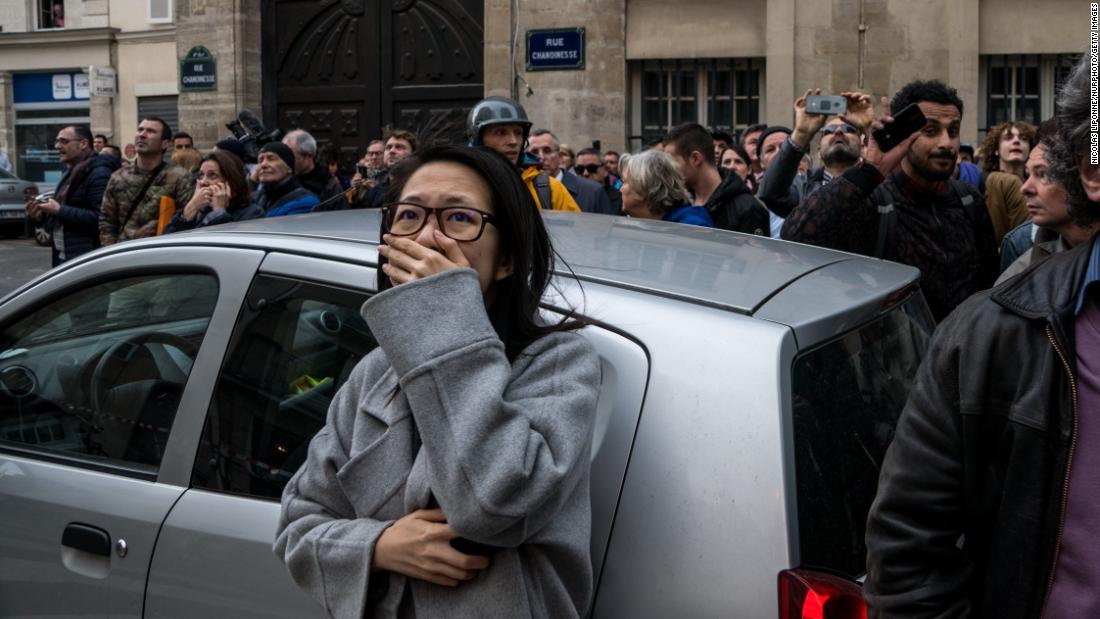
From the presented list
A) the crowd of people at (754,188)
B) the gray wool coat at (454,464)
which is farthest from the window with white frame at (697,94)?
the gray wool coat at (454,464)

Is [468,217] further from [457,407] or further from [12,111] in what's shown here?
[12,111]

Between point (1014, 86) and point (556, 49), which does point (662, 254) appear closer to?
point (1014, 86)

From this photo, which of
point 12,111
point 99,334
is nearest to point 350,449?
point 99,334

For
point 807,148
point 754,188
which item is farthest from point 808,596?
point 754,188

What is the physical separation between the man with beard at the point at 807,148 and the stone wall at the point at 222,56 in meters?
11.5

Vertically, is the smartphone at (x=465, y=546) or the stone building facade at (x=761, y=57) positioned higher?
the stone building facade at (x=761, y=57)

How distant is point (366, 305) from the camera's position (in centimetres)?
206

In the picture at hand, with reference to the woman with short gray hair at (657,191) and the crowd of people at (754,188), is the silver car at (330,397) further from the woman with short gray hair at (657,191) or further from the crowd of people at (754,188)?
the woman with short gray hair at (657,191)

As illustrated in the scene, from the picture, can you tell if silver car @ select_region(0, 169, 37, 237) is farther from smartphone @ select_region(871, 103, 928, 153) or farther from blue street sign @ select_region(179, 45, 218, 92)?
smartphone @ select_region(871, 103, 928, 153)

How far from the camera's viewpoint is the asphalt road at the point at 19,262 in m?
16.3

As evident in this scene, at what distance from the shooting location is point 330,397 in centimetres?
274

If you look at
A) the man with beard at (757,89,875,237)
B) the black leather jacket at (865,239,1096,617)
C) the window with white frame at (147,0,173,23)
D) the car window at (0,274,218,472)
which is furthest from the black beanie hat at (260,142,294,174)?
the window with white frame at (147,0,173,23)

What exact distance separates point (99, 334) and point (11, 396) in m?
0.34

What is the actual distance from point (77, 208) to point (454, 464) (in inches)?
322
